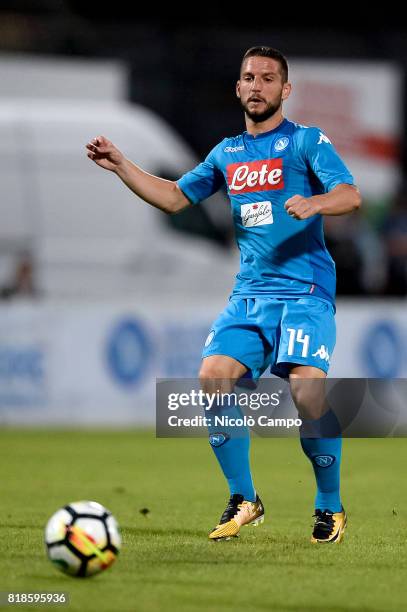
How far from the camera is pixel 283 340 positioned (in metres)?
6.38

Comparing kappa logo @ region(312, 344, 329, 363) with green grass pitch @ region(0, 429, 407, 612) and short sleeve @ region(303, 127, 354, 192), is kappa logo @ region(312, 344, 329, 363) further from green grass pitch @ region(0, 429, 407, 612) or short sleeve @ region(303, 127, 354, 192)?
green grass pitch @ region(0, 429, 407, 612)

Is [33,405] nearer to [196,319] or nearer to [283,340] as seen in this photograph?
[196,319]

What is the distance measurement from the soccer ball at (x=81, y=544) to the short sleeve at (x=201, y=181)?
2.14 metres

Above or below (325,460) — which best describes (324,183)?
above

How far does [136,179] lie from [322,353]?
1.35 m

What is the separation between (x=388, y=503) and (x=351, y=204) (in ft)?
9.71

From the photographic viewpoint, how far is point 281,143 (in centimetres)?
656

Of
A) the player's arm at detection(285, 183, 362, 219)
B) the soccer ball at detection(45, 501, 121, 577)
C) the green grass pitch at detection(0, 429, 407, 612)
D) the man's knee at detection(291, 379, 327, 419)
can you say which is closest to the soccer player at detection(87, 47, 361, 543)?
the man's knee at detection(291, 379, 327, 419)

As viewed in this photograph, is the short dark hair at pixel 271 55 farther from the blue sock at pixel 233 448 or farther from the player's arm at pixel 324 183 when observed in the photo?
the blue sock at pixel 233 448

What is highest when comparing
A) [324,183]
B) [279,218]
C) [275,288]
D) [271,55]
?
[271,55]

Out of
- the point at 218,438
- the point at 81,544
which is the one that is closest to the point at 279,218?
the point at 218,438

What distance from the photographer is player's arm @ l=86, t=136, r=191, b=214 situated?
6.66m

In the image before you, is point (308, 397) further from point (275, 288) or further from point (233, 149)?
point (233, 149)

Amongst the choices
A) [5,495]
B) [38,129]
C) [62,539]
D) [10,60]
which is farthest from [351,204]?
[10,60]
